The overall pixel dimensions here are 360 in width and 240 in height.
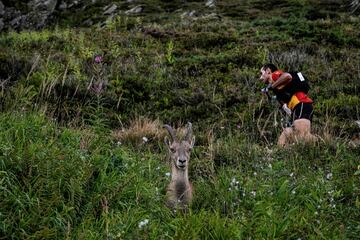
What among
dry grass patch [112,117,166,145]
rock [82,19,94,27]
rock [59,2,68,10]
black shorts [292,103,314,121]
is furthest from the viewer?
rock [59,2,68,10]

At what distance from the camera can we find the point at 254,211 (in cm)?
561

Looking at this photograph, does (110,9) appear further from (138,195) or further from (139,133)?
(138,195)

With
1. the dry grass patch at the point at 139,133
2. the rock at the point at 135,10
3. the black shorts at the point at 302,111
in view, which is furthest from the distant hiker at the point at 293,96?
the rock at the point at 135,10

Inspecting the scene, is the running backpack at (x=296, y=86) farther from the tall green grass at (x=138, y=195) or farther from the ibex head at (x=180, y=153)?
the ibex head at (x=180, y=153)

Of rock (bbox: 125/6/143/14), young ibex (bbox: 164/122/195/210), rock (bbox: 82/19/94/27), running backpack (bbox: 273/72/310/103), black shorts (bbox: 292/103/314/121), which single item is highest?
young ibex (bbox: 164/122/195/210)

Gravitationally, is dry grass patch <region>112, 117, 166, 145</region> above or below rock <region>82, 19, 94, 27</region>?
above

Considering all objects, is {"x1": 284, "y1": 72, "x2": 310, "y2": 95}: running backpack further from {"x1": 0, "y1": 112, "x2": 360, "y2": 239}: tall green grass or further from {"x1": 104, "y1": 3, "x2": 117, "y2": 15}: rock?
{"x1": 104, "y1": 3, "x2": 117, "y2": 15}: rock

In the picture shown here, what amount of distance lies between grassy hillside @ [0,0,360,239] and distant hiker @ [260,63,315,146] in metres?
0.39

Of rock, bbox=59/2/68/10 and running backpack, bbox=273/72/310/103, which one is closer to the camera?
running backpack, bbox=273/72/310/103

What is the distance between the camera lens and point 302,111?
1017 cm

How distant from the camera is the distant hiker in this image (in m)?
9.87

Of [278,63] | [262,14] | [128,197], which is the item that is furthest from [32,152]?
[262,14]

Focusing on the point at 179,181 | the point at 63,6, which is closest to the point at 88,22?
the point at 63,6

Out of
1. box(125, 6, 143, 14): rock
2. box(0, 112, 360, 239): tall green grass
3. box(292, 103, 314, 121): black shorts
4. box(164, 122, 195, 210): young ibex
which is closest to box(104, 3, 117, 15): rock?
box(125, 6, 143, 14): rock
